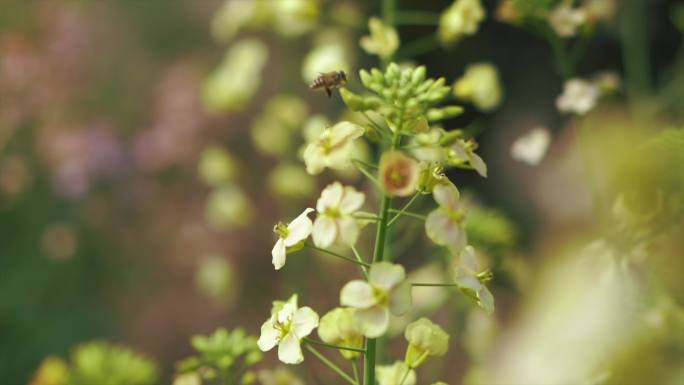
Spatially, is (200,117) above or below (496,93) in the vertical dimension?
above

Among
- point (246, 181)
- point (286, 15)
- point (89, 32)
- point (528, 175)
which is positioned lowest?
point (286, 15)

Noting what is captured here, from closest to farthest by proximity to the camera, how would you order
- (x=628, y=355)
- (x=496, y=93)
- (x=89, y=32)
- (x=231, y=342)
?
(x=231, y=342)
(x=628, y=355)
(x=496, y=93)
(x=89, y=32)

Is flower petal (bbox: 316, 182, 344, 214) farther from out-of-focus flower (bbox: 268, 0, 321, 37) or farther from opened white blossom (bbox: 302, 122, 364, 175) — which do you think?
out-of-focus flower (bbox: 268, 0, 321, 37)

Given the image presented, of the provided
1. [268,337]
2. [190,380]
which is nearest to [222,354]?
[190,380]

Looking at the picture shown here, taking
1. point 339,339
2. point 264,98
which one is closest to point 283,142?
point 264,98

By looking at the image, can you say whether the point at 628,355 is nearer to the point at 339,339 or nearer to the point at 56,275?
the point at 339,339

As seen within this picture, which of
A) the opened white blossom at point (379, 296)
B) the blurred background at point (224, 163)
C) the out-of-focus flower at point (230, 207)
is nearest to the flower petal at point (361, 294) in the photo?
the opened white blossom at point (379, 296)

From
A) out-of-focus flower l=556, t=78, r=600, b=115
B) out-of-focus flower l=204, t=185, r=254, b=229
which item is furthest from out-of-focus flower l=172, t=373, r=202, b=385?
out-of-focus flower l=204, t=185, r=254, b=229

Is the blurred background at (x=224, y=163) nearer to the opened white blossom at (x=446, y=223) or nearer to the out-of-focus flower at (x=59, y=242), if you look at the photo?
the out-of-focus flower at (x=59, y=242)
